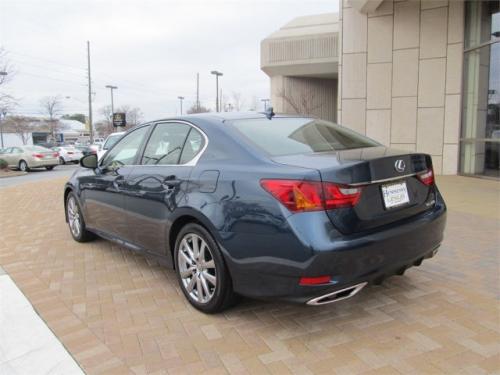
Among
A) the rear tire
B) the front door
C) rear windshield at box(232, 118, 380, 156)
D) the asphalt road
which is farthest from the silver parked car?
rear windshield at box(232, 118, 380, 156)

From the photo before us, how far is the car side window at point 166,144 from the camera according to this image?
374cm

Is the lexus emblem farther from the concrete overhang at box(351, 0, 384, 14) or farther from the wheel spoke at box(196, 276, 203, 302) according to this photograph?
the concrete overhang at box(351, 0, 384, 14)

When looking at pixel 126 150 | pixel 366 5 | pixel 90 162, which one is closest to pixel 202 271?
pixel 126 150

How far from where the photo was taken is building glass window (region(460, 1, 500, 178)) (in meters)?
11.0

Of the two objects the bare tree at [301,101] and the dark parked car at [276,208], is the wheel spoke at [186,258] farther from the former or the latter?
the bare tree at [301,101]

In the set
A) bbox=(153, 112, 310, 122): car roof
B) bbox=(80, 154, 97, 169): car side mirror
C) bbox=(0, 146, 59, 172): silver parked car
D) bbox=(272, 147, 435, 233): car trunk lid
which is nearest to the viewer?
bbox=(272, 147, 435, 233): car trunk lid

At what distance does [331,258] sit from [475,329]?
1252 millimetres

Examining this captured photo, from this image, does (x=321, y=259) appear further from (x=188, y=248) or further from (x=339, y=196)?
(x=188, y=248)

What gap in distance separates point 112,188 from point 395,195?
2.78 meters

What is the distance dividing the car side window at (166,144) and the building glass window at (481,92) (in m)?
9.61

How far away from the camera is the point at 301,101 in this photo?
80.5 ft

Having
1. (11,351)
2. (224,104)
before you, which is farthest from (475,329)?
(224,104)

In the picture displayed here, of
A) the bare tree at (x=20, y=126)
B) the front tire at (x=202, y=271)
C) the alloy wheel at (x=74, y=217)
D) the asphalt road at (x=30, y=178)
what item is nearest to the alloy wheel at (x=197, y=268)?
the front tire at (x=202, y=271)

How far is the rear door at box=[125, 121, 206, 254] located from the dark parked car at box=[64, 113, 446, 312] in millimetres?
12
